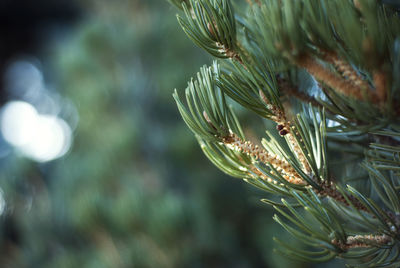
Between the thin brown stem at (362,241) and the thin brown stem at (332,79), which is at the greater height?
the thin brown stem at (332,79)

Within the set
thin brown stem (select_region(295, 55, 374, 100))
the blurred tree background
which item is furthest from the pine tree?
the blurred tree background

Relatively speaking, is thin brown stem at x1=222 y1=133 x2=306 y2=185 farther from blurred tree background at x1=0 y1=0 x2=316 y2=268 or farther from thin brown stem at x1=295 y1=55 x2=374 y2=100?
blurred tree background at x1=0 y1=0 x2=316 y2=268

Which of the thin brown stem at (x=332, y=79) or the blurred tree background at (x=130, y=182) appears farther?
the blurred tree background at (x=130, y=182)

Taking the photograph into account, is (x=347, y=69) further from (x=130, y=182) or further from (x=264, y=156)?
(x=130, y=182)

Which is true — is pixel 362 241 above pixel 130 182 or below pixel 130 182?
below

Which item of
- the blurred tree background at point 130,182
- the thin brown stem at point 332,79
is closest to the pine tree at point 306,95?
the thin brown stem at point 332,79

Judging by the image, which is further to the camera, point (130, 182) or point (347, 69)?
point (130, 182)

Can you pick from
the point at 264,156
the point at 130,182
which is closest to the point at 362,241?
the point at 264,156

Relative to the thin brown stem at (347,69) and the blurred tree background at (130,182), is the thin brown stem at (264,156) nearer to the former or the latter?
the thin brown stem at (347,69)
